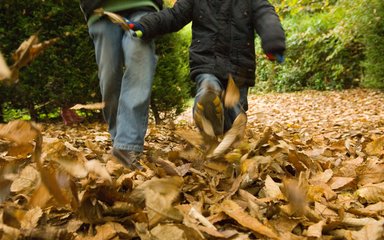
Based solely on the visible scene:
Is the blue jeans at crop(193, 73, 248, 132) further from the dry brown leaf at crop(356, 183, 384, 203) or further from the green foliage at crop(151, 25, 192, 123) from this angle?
the green foliage at crop(151, 25, 192, 123)

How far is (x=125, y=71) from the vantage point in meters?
2.62

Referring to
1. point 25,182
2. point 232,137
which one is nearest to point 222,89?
point 232,137

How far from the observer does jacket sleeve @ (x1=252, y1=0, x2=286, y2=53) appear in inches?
109

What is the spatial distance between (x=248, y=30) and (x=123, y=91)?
3.52 feet

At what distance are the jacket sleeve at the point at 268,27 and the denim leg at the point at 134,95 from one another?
2.43ft

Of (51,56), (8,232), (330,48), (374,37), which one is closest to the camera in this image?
(8,232)

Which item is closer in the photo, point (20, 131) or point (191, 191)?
point (20, 131)

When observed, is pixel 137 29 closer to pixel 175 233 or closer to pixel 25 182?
pixel 25 182

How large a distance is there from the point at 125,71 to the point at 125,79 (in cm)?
5

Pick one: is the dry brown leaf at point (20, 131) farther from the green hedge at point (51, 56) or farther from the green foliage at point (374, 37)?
the green foliage at point (374, 37)

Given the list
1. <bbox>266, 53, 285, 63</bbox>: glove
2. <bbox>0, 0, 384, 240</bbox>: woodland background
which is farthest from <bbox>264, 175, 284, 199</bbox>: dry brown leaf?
<bbox>266, 53, 285, 63</bbox>: glove

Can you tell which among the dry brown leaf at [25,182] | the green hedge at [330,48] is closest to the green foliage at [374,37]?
the green hedge at [330,48]

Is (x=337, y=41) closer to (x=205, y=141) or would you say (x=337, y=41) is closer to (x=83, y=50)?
(x=83, y=50)

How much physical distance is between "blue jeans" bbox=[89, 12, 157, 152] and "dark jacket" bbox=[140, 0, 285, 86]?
0.36 m
